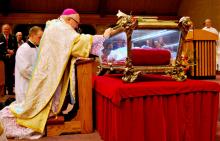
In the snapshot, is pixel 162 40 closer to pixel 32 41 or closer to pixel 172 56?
pixel 172 56

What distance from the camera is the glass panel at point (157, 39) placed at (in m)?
3.44

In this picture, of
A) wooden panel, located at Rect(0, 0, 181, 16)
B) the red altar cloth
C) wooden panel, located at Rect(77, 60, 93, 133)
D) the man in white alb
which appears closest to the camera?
the red altar cloth

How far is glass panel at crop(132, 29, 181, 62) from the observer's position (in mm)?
3436

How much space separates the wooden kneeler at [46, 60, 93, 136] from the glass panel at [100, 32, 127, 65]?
24 centimetres

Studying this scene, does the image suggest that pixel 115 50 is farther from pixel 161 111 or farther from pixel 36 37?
pixel 36 37

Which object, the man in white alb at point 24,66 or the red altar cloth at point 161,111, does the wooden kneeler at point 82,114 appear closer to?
the red altar cloth at point 161,111

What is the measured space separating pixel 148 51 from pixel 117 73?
104cm

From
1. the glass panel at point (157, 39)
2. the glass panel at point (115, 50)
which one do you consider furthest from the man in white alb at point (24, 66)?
the glass panel at point (157, 39)

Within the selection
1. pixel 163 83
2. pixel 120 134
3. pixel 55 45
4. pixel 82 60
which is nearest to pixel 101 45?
pixel 82 60

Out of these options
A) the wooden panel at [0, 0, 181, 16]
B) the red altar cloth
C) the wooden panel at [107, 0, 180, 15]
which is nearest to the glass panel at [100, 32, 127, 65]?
the red altar cloth

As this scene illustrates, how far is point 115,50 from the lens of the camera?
3.86m

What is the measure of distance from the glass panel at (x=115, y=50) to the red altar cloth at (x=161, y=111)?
38cm

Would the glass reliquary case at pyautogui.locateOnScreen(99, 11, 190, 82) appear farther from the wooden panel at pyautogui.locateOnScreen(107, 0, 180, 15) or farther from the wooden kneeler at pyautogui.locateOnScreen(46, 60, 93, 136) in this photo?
the wooden panel at pyautogui.locateOnScreen(107, 0, 180, 15)

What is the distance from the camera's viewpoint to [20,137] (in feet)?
13.0
